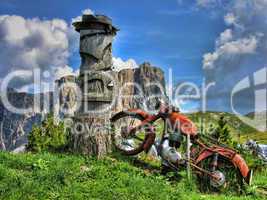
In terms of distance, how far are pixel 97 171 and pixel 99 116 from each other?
2.24 meters

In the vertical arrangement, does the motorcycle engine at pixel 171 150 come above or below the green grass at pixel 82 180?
above

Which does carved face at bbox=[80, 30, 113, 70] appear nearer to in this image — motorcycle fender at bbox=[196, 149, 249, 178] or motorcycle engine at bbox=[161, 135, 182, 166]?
motorcycle engine at bbox=[161, 135, 182, 166]

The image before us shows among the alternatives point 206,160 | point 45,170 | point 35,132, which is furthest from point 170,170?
point 35,132

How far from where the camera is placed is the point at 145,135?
11.8 metres

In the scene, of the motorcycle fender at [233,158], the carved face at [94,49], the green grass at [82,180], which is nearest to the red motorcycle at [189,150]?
the motorcycle fender at [233,158]

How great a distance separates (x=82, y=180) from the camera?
9.48 m

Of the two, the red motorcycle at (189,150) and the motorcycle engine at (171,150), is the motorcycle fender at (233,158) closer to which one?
the red motorcycle at (189,150)

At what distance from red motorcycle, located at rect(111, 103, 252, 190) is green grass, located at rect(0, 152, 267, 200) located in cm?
46

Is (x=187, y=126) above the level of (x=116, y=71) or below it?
below

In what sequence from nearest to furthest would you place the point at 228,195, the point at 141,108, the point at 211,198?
the point at 211,198, the point at 228,195, the point at 141,108

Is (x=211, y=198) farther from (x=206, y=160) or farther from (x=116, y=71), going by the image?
(x=116, y=71)

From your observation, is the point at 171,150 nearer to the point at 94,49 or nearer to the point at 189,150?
the point at 189,150

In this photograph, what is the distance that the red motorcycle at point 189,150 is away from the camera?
1080cm

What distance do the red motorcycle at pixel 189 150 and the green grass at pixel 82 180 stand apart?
0.46 metres
